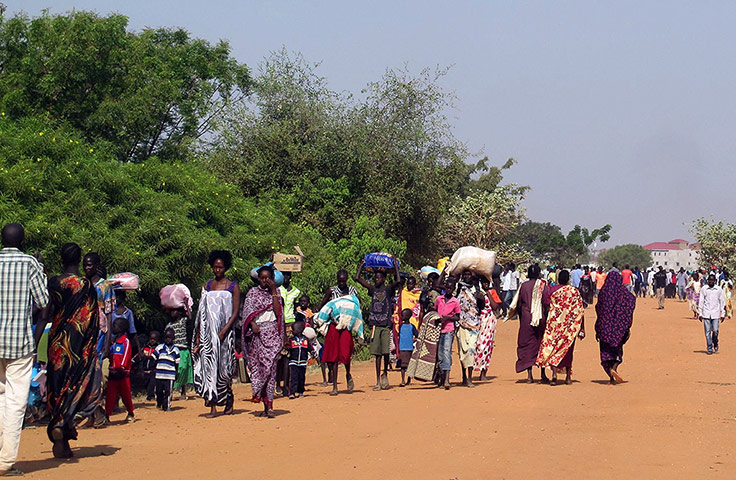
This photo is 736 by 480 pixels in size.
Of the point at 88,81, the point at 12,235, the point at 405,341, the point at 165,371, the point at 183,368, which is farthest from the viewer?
the point at 88,81

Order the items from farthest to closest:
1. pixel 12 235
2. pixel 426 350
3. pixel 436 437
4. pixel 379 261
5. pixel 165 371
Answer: pixel 379 261 < pixel 426 350 < pixel 165 371 < pixel 436 437 < pixel 12 235

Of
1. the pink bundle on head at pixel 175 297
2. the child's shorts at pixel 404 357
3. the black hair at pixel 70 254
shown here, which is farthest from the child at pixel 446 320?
the black hair at pixel 70 254

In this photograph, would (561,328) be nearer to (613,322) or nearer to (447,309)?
(613,322)

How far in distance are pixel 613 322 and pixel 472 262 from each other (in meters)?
2.61

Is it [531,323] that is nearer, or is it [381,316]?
[381,316]

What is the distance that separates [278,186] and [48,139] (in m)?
13.3

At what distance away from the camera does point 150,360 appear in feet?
42.5

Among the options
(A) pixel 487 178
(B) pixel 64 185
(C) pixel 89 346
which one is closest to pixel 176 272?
(B) pixel 64 185

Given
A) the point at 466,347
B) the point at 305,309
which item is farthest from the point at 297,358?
the point at 466,347

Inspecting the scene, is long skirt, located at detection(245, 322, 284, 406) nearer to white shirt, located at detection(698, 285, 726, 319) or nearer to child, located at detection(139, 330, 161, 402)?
child, located at detection(139, 330, 161, 402)

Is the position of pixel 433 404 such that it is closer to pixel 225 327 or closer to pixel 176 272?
pixel 225 327

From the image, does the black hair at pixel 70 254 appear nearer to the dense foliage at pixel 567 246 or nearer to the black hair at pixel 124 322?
the black hair at pixel 124 322

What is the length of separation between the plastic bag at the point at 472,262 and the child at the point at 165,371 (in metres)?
5.49

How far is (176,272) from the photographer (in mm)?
15430
